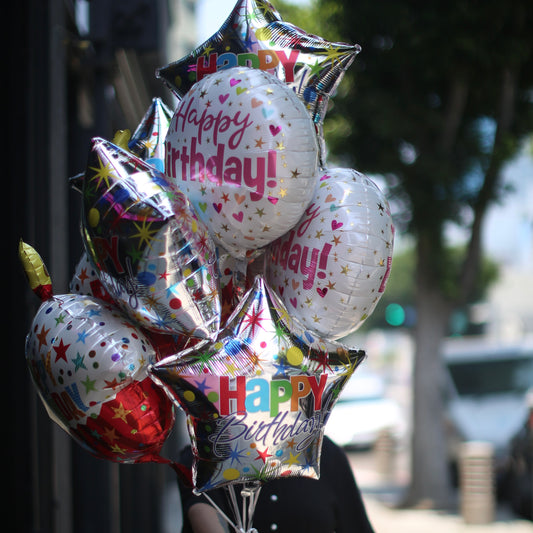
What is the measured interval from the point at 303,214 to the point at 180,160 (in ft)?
1.26

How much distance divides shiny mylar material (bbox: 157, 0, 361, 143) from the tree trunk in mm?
6492

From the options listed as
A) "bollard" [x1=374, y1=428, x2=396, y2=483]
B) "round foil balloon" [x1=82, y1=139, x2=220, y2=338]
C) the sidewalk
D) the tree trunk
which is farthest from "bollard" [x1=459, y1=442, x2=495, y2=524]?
"round foil balloon" [x1=82, y1=139, x2=220, y2=338]

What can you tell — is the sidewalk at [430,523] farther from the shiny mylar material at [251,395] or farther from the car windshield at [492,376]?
the shiny mylar material at [251,395]

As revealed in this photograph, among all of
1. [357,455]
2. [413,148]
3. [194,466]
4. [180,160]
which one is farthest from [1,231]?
[357,455]

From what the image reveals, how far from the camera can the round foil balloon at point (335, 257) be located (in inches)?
76.7

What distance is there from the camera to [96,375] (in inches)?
67.0

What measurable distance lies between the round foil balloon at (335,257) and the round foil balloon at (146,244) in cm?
33

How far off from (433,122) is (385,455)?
5.56m

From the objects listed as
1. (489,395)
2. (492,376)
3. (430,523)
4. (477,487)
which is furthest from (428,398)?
(492,376)

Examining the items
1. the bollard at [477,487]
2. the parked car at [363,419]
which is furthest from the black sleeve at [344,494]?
the parked car at [363,419]

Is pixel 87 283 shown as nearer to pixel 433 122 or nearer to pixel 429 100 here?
pixel 433 122

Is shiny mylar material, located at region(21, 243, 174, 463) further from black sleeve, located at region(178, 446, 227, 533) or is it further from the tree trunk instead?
the tree trunk

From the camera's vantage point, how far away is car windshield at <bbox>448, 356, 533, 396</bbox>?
404 inches

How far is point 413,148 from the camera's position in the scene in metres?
8.20
